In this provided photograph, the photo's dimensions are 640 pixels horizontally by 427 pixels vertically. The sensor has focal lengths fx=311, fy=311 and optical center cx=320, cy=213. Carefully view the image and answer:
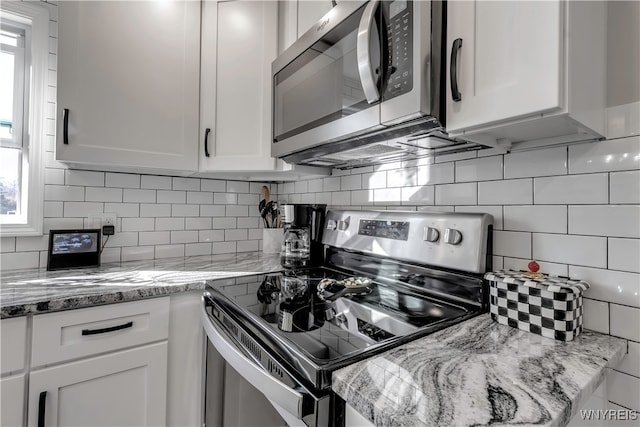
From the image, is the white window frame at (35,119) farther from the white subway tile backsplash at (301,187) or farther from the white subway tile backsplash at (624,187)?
the white subway tile backsplash at (624,187)

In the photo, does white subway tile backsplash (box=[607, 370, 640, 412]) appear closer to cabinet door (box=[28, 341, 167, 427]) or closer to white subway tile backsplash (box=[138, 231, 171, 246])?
cabinet door (box=[28, 341, 167, 427])

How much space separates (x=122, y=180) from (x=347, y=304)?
141cm

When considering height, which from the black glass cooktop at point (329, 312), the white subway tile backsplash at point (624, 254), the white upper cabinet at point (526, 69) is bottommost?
the black glass cooktop at point (329, 312)

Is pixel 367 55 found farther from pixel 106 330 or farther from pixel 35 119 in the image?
pixel 35 119

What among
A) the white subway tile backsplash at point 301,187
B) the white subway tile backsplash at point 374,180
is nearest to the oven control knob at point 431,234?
the white subway tile backsplash at point 374,180

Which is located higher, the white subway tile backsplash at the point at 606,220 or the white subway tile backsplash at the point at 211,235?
the white subway tile backsplash at the point at 606,220

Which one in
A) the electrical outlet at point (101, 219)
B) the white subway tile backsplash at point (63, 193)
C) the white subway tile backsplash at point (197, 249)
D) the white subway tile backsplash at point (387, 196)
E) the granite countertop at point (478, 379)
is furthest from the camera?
the white subway tile backsplash at point (197, 249)

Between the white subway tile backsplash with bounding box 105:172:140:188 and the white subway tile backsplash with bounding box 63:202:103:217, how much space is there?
0.41 feet

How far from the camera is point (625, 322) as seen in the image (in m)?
0.75

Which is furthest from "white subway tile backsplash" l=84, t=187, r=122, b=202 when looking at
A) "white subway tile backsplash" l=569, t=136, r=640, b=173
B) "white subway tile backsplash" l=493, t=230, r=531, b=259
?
"white subway tile backsplash" l=569, t=136, r=640, b=173

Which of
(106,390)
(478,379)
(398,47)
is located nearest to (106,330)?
(106,390)

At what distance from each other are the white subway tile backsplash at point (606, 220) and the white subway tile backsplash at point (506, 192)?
12 centimetres

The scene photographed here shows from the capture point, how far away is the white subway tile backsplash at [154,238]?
1.74 meters

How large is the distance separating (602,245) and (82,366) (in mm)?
1607
